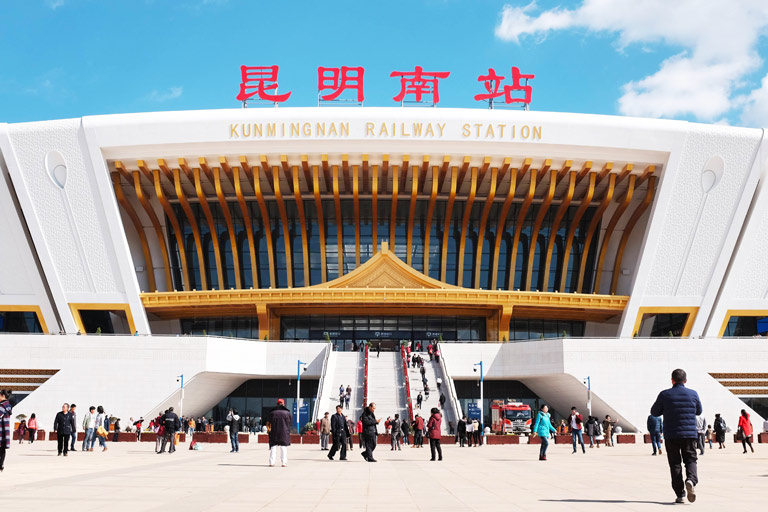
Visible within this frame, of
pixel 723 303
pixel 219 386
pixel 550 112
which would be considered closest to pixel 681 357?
pixel 723 303

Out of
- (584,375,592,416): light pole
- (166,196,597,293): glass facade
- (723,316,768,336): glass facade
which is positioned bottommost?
(584,375,592,416): light pole

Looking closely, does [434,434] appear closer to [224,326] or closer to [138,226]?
[138,226]

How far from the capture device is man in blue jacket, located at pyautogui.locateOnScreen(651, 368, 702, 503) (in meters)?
9.59

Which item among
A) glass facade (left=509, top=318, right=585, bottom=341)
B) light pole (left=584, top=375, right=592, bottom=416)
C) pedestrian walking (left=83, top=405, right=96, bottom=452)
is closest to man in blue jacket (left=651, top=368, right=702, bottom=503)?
pedestrian walking (left=83, top=405, right=96, bottom=452)

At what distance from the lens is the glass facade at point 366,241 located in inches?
2044

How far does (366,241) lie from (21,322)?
83.0 ft

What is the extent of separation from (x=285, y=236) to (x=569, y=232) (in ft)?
64.4

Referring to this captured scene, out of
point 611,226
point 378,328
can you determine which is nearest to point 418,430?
point 378,328

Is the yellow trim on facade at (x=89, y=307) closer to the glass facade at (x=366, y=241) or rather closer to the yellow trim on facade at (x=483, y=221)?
the glass facade at (x=366, y=241)

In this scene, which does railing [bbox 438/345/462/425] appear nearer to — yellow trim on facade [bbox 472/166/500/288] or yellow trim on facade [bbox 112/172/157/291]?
yellow trim on facade [bbox 472/166/500/288]

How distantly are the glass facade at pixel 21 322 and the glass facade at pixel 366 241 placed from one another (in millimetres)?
10807

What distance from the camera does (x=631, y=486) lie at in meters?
12.1

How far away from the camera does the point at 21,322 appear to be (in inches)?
2096

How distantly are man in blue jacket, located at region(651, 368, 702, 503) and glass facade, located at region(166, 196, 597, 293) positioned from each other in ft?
136
